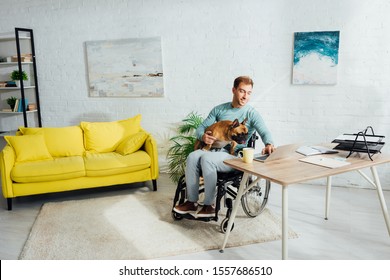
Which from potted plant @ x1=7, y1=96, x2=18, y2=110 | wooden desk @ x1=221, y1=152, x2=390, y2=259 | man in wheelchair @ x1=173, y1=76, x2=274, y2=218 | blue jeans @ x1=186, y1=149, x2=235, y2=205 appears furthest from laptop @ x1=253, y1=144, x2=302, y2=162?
potted plant @ x1=7, y1=96, x2=18, y2=110

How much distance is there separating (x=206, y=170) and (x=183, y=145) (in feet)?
4.37

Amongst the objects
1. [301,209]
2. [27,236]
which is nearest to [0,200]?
[27,236]

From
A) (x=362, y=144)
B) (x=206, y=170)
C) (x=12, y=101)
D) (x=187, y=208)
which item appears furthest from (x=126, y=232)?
(x=12, y=101)

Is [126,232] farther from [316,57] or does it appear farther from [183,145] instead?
[316,57]

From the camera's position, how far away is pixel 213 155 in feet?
9.61

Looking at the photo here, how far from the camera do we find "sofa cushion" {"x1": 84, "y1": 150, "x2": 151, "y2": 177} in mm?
3771

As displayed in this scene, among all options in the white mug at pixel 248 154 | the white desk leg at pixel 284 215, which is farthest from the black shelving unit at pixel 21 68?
the white desk leg at pixel 284 215

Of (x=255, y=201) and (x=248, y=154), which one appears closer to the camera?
(x=248, y=154)

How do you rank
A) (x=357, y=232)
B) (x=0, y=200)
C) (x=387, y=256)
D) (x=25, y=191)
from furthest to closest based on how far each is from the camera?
(x=0, y=200), (x=25, y=191), (x=357, y=232), (x=387, y=256)

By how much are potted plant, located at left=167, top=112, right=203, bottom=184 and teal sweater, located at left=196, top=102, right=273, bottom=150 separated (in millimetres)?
934

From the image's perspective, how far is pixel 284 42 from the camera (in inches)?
161

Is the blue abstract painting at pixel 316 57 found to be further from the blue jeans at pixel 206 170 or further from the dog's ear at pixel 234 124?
the blue jeans at pixel 206 170

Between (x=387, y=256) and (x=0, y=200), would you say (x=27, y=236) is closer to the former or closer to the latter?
(x=0, y=200)

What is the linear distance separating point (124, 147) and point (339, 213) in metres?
2.26
